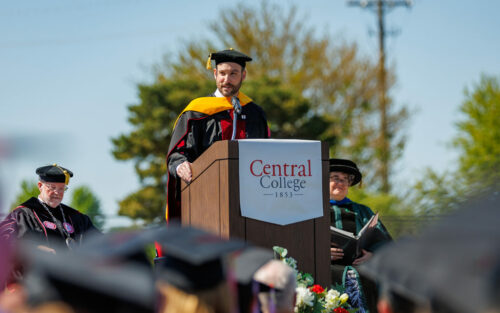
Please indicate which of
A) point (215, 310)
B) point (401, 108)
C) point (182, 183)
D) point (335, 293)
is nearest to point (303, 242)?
point (335, 293)

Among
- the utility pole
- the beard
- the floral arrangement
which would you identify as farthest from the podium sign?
the utility pole

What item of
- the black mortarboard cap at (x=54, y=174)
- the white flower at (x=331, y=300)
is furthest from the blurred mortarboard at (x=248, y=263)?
the black mortarboard cap at (x=54, y=174)

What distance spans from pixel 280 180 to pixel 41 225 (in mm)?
2615

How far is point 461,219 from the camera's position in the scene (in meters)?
1.94

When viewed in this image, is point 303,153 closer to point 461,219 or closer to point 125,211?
point 461,219

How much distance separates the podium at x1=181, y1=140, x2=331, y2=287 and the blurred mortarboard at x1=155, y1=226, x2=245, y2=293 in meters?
2.63

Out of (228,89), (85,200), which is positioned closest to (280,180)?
(228,89)

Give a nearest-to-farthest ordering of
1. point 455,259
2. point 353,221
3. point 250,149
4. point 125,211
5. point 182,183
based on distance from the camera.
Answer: point 455,259 → point 250,149 → point 182,183 → point 353,221 → point 125,211

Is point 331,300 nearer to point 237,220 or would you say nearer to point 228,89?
point 237,220

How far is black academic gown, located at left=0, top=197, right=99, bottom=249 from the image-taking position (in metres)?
6.21

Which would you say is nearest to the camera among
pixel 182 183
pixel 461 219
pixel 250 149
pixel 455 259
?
pixel 455 259

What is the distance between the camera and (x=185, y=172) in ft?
17.8

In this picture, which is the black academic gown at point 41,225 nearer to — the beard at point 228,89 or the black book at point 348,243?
the beard at point 228,89

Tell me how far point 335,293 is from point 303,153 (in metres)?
0.98
